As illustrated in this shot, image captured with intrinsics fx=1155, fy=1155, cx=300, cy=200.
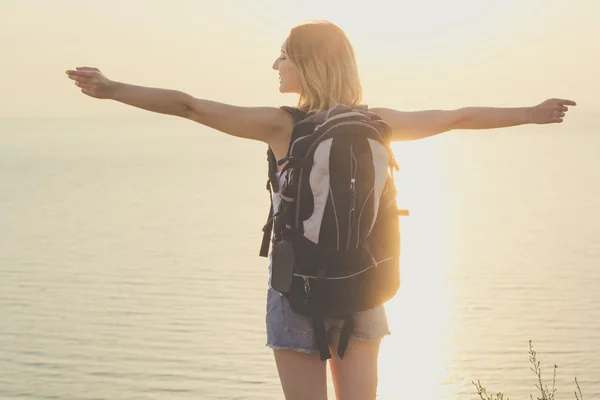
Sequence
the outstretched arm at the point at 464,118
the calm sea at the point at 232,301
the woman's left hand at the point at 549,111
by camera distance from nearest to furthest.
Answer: the outstretched arm at the point at 464,118
the woman's left hand at the point at 549,111
the calm sea at the point at 232,301

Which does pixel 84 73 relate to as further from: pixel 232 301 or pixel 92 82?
pixel 232 301

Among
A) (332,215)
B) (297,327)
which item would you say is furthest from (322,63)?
(297,327)

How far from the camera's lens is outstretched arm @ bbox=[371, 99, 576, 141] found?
4.22 meters

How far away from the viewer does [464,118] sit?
436 cm

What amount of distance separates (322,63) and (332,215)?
53 cm

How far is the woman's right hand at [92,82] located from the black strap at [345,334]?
44.0 inches

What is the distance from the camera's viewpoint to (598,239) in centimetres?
2553

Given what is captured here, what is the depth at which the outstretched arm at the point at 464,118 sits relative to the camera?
422cm

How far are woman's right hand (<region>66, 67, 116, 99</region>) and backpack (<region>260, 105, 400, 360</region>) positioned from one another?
24.0 inches

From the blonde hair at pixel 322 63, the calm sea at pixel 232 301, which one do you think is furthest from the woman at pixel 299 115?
the calm sea at pixel 232 301

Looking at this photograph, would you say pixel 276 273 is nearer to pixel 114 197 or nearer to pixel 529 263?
pixel 529 263

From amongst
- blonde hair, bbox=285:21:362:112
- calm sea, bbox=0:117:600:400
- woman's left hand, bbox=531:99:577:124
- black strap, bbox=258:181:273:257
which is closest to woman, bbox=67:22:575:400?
A: blonde hair, bbox=285:21:362:112

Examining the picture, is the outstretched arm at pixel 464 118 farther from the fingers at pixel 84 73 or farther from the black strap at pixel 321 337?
the fingers at pixel 84 73

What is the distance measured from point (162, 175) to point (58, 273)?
3830 centimetres
